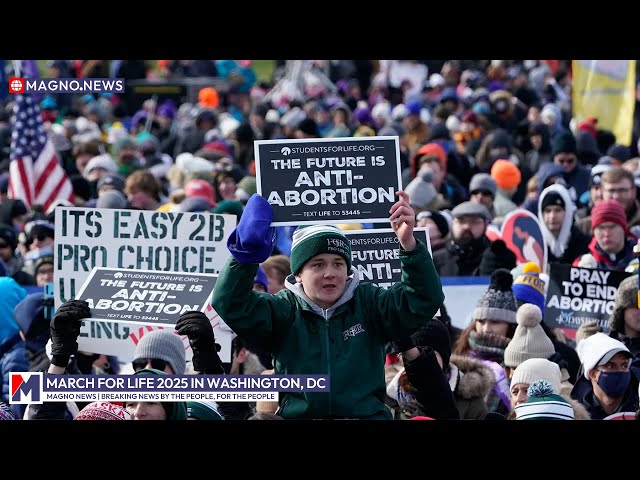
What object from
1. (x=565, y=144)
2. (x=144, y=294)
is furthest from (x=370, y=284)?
(x=565, y=144)

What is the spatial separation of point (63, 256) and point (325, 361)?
8.69 ft

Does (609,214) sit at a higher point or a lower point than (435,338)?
higher

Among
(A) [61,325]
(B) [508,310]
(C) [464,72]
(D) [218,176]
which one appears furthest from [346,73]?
(A) [61,325]

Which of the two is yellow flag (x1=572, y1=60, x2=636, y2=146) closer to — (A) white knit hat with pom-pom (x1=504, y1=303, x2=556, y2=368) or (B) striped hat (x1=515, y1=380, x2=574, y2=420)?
(A) white knit hat with pom-pom (x1=504, y1=303, x2=556, y2=368)

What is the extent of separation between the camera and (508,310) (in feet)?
29.2

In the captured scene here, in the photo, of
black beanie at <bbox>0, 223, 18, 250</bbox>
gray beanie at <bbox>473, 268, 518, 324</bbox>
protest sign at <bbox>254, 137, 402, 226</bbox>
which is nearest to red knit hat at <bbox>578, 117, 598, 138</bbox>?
black beanie at <bbox>0, 223, 18, 250</bbox>

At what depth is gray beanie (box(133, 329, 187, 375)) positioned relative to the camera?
6891 mm

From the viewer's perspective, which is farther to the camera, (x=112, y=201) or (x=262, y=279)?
(x=112, y=201)

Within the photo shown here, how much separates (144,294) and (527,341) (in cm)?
221

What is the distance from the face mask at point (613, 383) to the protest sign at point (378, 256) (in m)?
1.09

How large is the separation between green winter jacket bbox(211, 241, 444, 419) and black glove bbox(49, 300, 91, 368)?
1.03m

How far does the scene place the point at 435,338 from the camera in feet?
24.3

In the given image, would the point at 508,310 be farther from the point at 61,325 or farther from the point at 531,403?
the point at 61,325

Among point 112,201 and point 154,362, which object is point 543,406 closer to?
point 154,362
